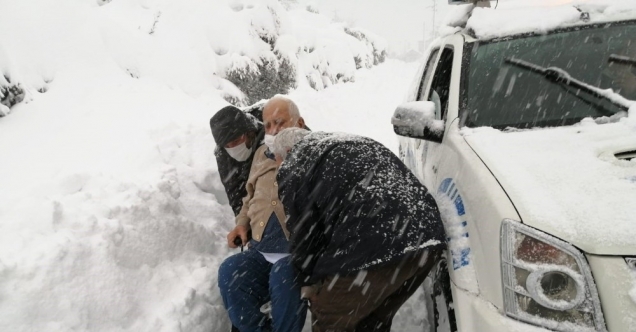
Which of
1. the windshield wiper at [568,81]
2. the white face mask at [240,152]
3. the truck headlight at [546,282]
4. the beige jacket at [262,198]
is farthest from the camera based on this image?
the white face mask at [240,152]

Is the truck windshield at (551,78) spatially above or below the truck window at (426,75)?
Result: above

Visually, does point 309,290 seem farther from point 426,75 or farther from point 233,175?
point 426,75

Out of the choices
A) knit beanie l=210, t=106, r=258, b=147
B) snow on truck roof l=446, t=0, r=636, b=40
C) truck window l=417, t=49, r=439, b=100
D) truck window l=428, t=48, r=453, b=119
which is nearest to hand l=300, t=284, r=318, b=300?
knit beanie l=210, t=106, r=258, b=147

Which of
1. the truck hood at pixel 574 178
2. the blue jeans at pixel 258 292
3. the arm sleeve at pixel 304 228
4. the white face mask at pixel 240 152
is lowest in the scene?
the blue jeans at pixel 258 292

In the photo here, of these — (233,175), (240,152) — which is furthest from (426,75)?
(233,175)

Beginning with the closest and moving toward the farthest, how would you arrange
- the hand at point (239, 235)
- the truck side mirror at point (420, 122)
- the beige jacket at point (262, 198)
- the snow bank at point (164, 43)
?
the truck side mirror at point (420, 122) < the beige jacket at point (262, 198) < the hand at point (239, 235) < the snow bank at point (164, 43)

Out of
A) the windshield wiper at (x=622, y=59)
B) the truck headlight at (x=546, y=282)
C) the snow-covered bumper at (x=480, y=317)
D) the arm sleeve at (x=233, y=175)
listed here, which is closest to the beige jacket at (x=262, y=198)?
the arm sleeve at (x=233, y=175)

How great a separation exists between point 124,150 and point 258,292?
283 cm

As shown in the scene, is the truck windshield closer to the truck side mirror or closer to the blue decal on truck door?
the truck side mirror

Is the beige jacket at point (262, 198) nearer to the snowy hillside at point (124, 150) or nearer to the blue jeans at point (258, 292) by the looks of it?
Result: the blue jeans at point (258, 292)

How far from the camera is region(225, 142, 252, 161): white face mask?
3174 millimetres

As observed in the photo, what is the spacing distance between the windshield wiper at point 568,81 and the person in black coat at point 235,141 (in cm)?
181

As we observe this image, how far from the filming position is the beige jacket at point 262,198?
265 centimetres

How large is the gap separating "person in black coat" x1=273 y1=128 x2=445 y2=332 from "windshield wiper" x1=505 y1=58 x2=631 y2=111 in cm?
107
